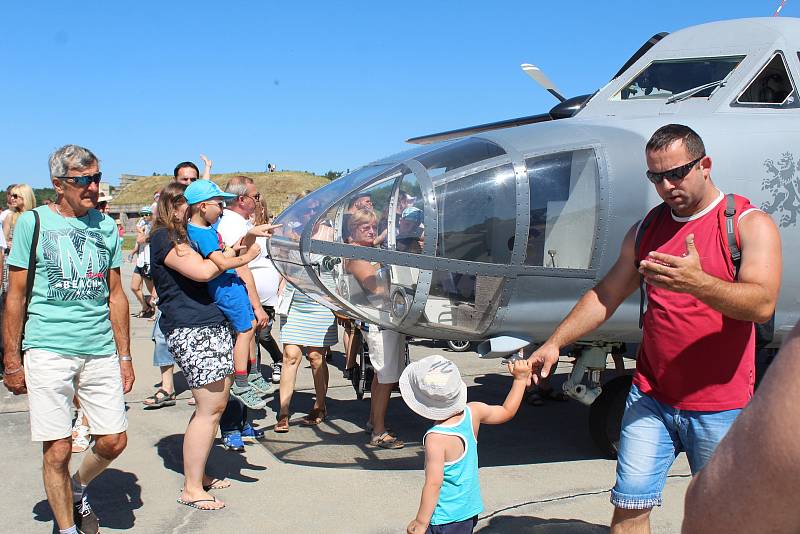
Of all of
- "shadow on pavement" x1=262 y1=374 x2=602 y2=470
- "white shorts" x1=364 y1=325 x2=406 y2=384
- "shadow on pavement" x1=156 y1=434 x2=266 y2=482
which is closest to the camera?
"shadow on pavement" x1=156 y1=434 x2=266 y2=482

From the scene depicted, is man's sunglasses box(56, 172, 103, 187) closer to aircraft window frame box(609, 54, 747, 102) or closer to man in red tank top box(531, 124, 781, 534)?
man in red tank top box(531, 124, 781, 534)

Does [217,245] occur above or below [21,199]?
below

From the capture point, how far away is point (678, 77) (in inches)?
205

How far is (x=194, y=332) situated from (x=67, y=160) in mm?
1135

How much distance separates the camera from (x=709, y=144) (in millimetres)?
4406

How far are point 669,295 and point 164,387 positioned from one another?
4819 millimetres

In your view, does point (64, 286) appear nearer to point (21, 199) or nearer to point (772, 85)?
point (772, 85)

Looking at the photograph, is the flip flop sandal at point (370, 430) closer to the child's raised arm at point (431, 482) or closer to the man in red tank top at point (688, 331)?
the child's raised arm at point (431, 482)

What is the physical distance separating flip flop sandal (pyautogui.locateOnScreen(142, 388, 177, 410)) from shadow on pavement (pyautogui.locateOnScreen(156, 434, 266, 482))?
0.93m

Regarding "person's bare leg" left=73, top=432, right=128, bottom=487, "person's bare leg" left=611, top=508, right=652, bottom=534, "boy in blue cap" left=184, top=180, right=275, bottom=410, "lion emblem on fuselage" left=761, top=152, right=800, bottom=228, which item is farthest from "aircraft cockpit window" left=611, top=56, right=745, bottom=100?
"person's bare leg" left=73, top=432, right=128, bottom=487

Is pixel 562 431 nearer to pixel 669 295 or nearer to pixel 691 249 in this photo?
pixel 669 295

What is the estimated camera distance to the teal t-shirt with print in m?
3.71

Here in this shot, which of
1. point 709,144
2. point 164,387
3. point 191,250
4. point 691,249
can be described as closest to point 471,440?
point 691,249

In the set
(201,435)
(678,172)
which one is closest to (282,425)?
(201,435)
